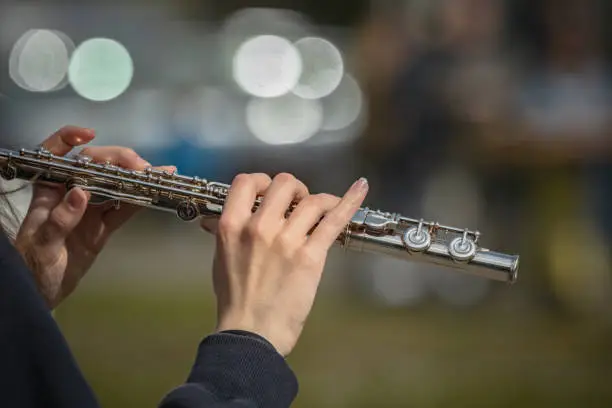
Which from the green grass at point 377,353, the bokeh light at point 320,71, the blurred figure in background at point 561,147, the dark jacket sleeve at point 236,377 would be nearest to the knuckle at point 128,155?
the dark jacket sleeve at point 236,377

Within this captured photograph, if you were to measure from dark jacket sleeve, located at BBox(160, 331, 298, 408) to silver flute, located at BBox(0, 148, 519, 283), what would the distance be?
539 millimetres

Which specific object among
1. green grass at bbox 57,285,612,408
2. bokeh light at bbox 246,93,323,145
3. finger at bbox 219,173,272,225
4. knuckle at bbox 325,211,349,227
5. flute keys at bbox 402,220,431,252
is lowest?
finger at bbox 219,173,272,225

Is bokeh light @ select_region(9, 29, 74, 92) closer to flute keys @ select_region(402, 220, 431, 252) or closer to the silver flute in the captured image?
the silver flute

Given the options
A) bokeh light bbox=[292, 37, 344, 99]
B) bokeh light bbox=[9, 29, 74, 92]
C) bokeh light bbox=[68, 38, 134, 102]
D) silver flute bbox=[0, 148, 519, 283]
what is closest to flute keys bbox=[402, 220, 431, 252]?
silver flute bbox=[0, 148, 519, 283]

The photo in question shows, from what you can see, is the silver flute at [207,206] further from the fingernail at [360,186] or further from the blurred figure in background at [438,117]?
the blurred figure in background at [438,117]

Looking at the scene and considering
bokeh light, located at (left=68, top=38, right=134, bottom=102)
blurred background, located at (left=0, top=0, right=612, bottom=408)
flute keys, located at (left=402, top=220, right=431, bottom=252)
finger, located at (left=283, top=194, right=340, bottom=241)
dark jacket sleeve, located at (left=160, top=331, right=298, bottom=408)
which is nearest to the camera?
dark jacket sleeve, located at (left=160, top=331, right=298, bottom=408)

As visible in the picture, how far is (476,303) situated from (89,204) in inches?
170

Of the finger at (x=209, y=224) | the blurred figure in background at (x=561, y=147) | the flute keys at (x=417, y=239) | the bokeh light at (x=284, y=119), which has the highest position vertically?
the bokeh light at (x=284, y=119)

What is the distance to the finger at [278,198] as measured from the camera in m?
1.54

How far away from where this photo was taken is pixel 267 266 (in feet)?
4.94

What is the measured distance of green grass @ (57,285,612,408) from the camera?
178 inches

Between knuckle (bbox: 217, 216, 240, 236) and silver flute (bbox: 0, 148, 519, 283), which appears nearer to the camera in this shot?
knuckle (bbox: 217, 216, 240, 236)

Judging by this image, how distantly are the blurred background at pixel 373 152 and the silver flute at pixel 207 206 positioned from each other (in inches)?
91.7

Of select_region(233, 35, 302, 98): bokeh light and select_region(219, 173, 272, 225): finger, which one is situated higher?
select_region(233, 35, 302, 98): bokeh light
